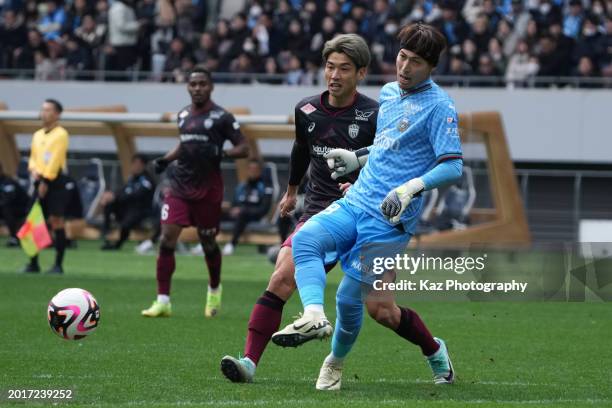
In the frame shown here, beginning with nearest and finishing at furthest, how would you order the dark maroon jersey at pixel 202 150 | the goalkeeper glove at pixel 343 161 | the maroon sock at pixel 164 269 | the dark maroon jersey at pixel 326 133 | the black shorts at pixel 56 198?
1. the goalkeeper glove at pixel 343 161
2. the dark maroon jersey at pixel 326 133
3. the maroon sock at pixel 164 269
4. the dark maroon jersey at pixel 202 150
5. the black shorts at pixel 56 198

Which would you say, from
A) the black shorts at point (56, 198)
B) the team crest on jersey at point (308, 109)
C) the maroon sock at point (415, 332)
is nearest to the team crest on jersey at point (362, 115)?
the team crest on jersey at point (308, 109)

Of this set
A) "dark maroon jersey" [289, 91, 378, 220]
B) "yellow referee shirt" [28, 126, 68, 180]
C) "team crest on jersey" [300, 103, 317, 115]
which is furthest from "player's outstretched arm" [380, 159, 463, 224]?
"yellow referee shirt" [28, 126, 68, 180]

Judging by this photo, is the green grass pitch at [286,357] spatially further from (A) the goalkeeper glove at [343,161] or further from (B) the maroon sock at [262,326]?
(A) the goalkeeper glove at [343,161]

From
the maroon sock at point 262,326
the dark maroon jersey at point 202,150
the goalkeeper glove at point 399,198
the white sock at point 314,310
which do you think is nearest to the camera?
the white sock at point 314,310

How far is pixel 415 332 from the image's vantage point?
25.3 feet

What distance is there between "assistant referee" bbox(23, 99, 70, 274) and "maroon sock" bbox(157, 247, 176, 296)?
4.16 metres

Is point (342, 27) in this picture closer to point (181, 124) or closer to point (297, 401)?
point (181, 124)

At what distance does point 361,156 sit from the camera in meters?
7.54

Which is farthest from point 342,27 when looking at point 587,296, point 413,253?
point 413,253

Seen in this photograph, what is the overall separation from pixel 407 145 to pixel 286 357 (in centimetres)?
271

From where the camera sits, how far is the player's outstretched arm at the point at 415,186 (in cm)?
678

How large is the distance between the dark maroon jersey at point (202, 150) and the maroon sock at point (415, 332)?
5.15m

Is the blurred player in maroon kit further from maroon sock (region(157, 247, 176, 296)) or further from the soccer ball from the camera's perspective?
the soccer ball

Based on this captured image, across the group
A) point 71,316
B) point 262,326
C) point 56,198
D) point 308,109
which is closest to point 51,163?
point 56,198
